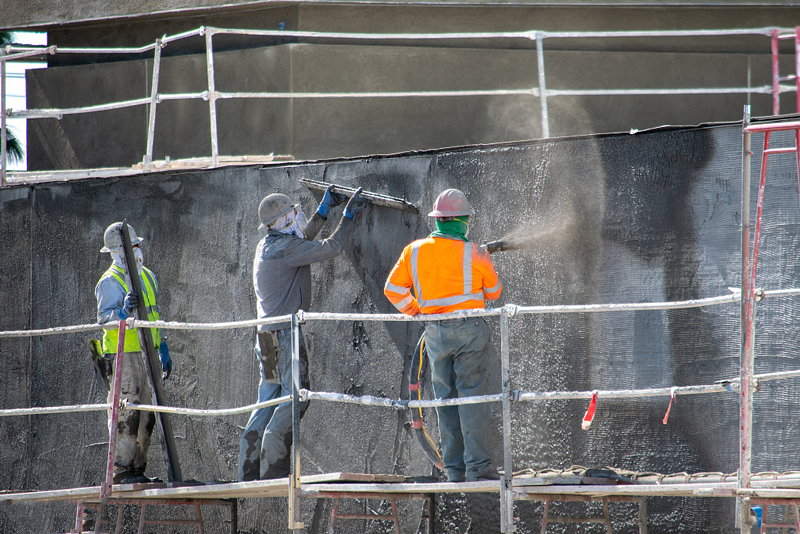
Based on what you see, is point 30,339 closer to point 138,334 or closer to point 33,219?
point 33,219

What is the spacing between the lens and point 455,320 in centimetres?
568

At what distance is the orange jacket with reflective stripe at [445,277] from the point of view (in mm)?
5758

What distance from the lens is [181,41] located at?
1095 centimetres

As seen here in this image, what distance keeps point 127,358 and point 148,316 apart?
0.36m

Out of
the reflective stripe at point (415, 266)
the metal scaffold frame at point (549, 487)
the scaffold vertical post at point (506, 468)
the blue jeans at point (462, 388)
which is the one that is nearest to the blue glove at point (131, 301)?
the metal scaffold frame at point (549, 487)

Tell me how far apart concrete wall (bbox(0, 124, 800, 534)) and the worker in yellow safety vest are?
103 cm

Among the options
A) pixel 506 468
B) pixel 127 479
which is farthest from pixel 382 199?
pixel 127 479

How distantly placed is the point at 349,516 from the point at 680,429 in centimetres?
237

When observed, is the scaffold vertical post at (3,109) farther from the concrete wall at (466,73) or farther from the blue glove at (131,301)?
the blue glove at (131,301)

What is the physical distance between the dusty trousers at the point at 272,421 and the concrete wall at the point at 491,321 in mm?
1008

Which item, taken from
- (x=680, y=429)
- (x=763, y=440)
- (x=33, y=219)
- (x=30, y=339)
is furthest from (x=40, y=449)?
(x=763, y=440)

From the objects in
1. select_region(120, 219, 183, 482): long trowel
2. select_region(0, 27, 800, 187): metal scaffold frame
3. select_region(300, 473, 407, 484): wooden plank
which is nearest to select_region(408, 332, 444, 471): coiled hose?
select_region(300, 473, 407, 484): wooden plank

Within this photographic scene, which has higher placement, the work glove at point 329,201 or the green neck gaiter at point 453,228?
the work glove at point 329,201

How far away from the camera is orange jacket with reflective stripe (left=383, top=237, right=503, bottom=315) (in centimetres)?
576
